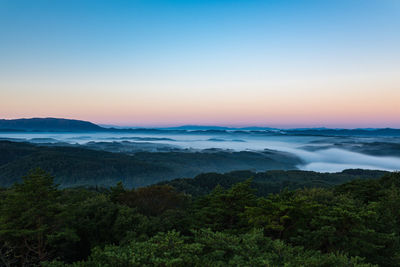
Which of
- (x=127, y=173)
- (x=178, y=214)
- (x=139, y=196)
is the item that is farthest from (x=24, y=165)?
(x=178, y=214)

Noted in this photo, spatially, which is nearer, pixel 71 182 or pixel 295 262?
pixel 295 262

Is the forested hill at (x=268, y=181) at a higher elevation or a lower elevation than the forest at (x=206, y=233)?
lower

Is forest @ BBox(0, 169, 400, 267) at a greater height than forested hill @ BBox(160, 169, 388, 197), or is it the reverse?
forest @ BBox(0, 169, 400, 267)

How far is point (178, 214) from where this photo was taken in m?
20.3

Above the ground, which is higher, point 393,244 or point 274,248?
point 274,248

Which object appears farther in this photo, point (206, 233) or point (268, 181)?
point (268, 181)

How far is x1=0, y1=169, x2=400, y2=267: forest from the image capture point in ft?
31.9

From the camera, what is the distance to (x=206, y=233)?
13.2 m

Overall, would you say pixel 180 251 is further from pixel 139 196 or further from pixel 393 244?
pixel 139 196

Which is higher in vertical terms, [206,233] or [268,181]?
[206,233]

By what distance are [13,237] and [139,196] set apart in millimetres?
13977

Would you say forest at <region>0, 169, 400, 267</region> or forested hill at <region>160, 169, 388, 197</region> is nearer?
forest at <region>0, 169, 400, 267</region>

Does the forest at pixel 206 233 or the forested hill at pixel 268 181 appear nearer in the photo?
the forest at pixel 206 233

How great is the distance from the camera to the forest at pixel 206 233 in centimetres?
973
